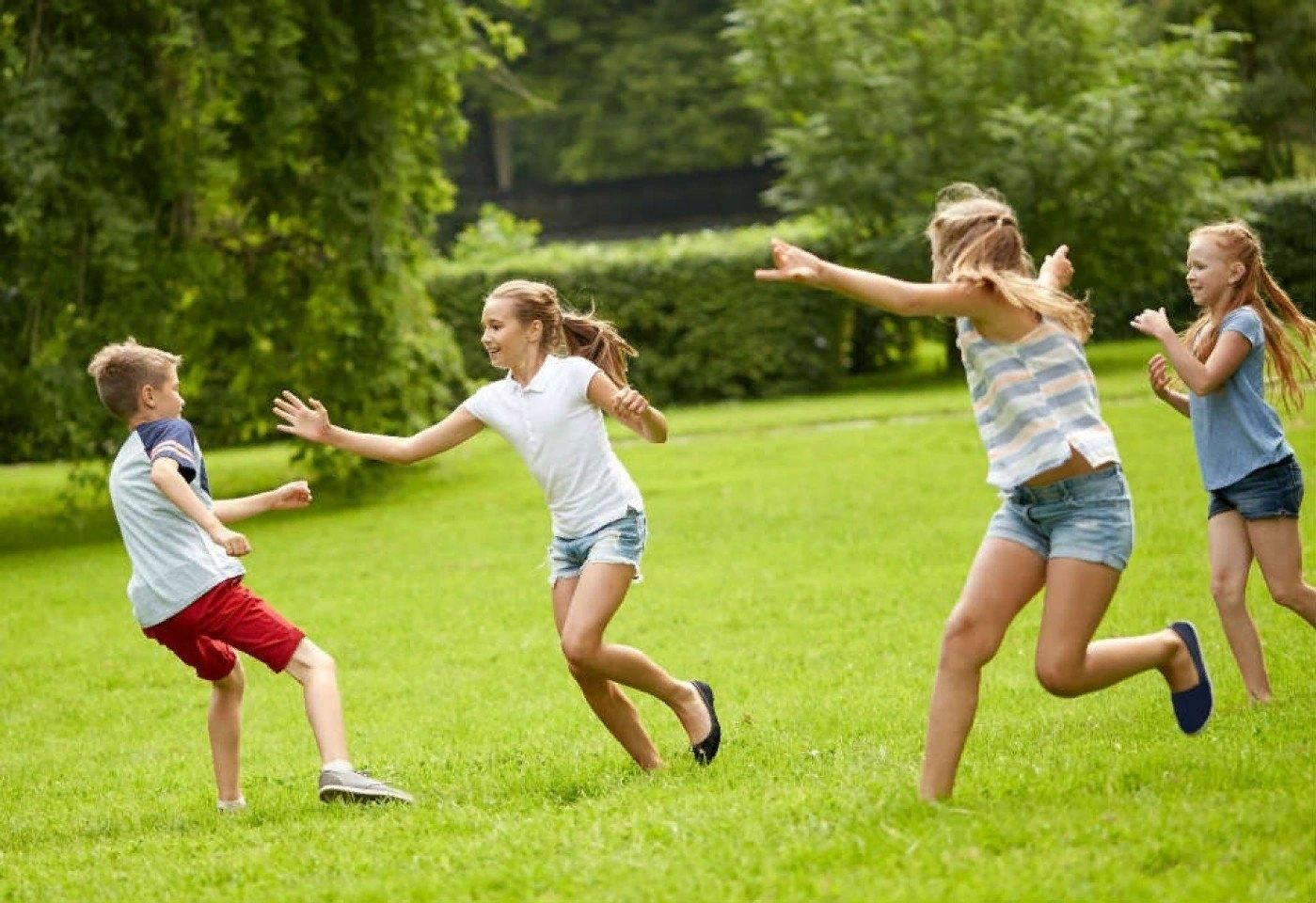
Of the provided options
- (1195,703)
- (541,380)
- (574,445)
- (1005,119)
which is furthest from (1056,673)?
(1005,119)

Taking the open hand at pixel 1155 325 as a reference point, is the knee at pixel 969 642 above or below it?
below

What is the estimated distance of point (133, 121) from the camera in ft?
52.7

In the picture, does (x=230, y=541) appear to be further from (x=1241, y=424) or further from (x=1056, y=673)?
(x=1241, y=424)

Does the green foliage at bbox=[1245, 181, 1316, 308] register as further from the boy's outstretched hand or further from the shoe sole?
the shoe sole

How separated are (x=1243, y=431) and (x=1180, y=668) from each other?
49.3 inches

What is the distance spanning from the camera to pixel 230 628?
6.38 meters

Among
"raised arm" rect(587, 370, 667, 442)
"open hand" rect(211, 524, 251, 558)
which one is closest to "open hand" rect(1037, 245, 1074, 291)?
"raised arm" rect(587, 370, 667, 442)

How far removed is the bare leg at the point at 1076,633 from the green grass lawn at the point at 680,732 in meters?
0.32

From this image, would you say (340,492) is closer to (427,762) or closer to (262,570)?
(262,570)

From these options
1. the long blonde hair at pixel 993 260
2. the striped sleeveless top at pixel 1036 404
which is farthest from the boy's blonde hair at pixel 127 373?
the striped sleeveless top at pixel 1036 404

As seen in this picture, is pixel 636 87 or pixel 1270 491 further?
pixel 636 87

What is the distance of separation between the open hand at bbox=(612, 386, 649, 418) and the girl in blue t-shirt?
192cm

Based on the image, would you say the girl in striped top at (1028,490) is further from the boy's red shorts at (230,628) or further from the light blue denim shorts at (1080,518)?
the boy's red shorts at (230,628)

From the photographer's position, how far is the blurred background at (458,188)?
15812mm
